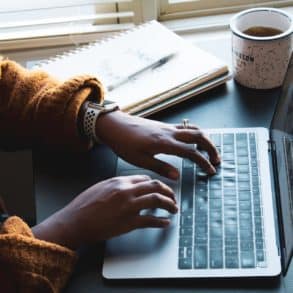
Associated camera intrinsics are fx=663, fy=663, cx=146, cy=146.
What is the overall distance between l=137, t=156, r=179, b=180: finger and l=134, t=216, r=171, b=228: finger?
10cm

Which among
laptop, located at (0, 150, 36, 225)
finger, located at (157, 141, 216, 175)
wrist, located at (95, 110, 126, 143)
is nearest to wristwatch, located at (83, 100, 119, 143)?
wrist, located at (95, 110, 126, 143)

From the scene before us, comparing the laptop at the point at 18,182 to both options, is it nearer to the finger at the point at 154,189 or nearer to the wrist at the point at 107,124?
the wrist at the point at 107,124

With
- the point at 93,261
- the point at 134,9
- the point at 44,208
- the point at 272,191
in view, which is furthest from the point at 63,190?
the point at 134,9

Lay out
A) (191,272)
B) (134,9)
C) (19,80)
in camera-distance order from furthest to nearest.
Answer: (134,9)
(19,80)
(191,272)

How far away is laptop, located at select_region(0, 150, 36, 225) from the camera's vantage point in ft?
4.29

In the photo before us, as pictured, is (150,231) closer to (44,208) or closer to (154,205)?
(154,205)

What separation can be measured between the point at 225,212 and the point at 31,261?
0.82 feet

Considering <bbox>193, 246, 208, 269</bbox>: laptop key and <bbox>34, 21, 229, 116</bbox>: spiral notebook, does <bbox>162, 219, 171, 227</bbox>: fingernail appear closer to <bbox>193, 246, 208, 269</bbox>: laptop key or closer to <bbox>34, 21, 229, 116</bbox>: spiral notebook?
<bbox>193, 246, 208, 269</bbox>: laptop key

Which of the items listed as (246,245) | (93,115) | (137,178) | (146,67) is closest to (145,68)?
(146,67)

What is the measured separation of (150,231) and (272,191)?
0.56 feet

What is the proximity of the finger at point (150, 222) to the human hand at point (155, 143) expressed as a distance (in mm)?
99

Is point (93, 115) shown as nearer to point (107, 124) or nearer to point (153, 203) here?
point (107, 124)

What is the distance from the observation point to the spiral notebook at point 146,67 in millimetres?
1036

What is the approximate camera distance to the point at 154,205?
0.83m
